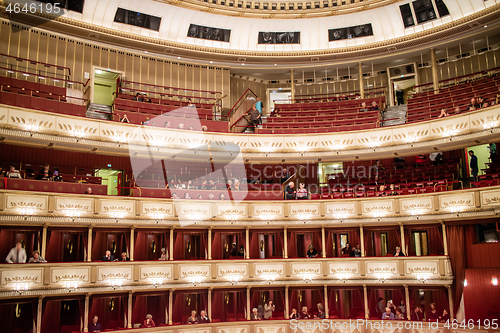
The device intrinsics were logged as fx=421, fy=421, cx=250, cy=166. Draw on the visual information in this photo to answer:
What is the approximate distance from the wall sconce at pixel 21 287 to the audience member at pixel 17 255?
54 cm

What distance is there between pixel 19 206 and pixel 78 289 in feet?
8.36

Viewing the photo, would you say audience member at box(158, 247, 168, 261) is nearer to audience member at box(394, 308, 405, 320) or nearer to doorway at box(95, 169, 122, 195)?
doorway at box(95, 169, 122, 195)

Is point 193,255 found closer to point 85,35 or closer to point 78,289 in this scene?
point 78,289

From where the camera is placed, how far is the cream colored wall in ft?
47.5

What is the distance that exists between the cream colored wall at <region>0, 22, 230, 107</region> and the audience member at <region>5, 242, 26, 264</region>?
7.04m

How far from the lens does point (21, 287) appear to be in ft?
32.8

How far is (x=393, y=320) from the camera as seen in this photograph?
1192 cm

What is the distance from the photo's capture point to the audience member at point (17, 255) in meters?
10.1

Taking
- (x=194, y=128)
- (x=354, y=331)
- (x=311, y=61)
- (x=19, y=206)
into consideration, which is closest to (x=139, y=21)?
(x=194, y=128)

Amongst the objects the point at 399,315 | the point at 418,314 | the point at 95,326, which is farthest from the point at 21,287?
the point at 418,314

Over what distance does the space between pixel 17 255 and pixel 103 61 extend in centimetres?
844

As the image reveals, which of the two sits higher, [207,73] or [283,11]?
[283,11]

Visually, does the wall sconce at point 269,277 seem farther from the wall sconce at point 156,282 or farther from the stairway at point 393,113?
the stairway at point 393,113

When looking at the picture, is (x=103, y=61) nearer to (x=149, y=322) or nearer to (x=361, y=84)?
(x=149, y=322)
